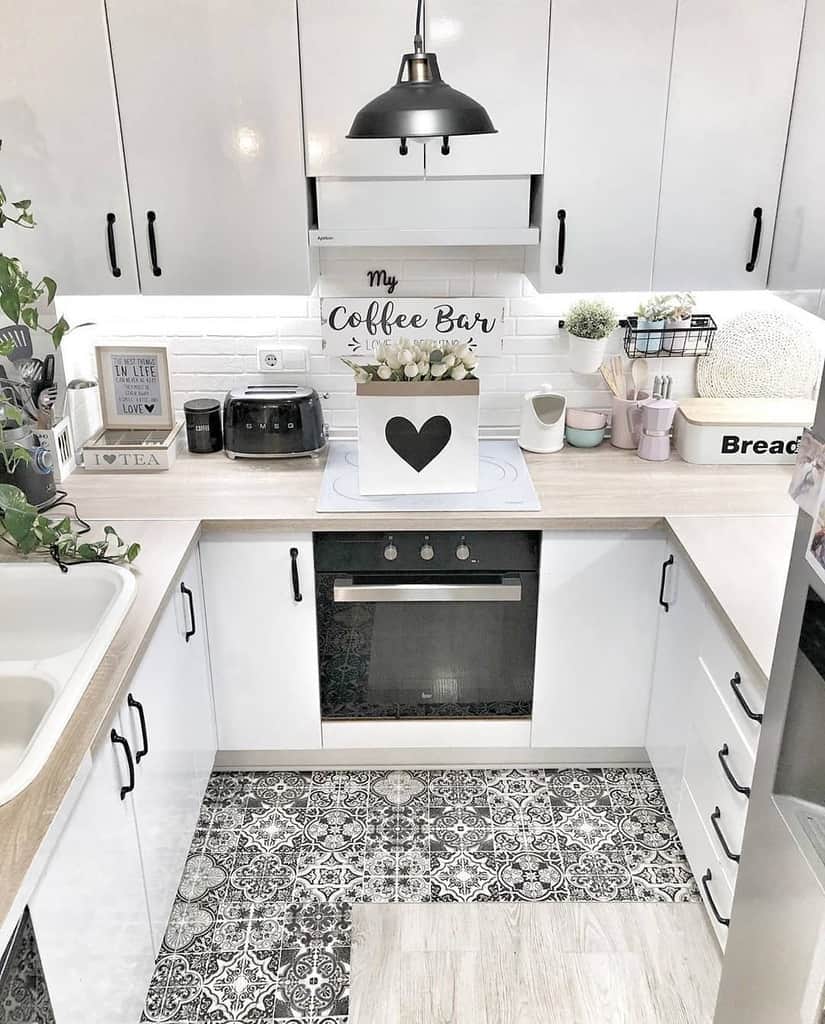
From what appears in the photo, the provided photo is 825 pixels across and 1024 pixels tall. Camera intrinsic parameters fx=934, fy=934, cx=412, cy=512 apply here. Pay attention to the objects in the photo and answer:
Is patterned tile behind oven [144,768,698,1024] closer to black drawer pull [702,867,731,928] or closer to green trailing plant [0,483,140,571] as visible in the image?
black drawer pull [702,867,731,928]

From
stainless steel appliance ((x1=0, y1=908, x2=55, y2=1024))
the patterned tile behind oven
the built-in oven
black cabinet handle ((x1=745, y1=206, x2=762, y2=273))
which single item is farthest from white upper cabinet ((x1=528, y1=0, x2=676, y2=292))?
stainless steel appliance ((x1=0, y1=908, x2=55, y2=1024))

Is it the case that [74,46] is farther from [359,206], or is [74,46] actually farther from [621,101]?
[621,101]

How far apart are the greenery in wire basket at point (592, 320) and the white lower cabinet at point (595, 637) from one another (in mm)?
716

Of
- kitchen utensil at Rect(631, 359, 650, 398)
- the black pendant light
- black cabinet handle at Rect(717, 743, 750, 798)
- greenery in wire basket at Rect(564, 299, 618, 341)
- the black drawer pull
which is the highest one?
the black pendant light

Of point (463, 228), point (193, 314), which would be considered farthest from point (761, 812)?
point (193, 314)

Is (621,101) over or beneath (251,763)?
over

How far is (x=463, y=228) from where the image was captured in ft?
8.30

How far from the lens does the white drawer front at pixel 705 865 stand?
2078 mm

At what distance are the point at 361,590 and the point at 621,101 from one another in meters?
1.44

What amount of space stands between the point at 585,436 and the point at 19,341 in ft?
5.55

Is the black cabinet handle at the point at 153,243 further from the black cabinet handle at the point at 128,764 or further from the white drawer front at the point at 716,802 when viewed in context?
the white drawer front at the point at 716,802

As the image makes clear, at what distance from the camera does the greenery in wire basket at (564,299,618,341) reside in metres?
2.86

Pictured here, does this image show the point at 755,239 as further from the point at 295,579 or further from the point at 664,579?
the point at 295,579

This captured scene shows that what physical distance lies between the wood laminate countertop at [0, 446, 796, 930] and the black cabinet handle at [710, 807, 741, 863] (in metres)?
0.46
